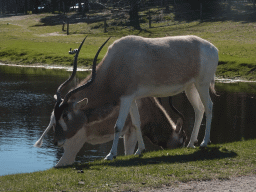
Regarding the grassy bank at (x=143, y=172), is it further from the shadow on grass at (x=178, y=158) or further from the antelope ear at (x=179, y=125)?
the antelope ear at (x=179, y=125)

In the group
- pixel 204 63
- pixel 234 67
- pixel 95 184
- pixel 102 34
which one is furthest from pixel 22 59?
pixel 95 184

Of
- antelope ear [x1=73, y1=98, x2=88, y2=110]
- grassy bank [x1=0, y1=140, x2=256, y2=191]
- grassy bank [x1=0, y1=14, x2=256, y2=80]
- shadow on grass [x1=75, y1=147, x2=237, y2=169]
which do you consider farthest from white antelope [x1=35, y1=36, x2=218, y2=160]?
grassy bank [x1=0, y1=14, x2=256, y2=80]

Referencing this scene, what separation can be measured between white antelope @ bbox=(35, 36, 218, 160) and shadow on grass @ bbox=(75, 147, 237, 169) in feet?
1.69

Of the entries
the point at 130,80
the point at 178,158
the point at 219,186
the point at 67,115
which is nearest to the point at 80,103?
the point at 67,115

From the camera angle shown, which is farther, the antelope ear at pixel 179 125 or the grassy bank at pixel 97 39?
the grassy bank at pixel 97 39

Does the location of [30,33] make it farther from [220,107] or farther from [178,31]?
[220,107]

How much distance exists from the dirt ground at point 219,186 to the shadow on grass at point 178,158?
1481 mm

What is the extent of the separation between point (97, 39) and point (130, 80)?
137ft

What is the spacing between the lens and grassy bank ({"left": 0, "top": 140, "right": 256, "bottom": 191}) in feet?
24.9

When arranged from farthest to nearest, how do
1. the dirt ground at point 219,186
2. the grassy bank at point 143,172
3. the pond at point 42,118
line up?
the pond at point 42,118 < the grassy bank at point 143,172 < the dirt ground at point 219,186

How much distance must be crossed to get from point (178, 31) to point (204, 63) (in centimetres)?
4283

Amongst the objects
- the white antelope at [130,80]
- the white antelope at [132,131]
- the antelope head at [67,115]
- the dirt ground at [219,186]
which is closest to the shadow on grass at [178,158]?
the white antelope at [130,80]

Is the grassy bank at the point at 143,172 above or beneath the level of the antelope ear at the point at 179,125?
above

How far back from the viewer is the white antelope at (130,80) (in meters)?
9.95
